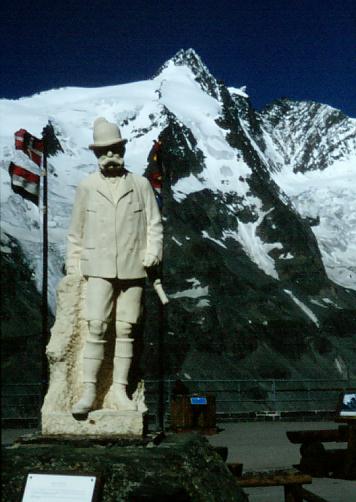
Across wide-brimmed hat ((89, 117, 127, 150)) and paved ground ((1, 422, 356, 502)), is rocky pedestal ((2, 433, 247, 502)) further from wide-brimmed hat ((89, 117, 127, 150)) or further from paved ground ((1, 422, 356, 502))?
wide-brimmed hat ((89, 117, 127, 150))

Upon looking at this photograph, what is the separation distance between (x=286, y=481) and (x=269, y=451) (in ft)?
19.2

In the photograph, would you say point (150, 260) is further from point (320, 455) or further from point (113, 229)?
point (320, 455)

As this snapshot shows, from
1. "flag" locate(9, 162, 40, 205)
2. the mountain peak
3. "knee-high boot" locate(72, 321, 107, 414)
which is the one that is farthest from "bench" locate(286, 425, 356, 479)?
the mountain peak

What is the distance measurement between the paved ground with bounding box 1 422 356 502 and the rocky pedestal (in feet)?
1.33

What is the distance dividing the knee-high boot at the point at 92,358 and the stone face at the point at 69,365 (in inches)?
6.9

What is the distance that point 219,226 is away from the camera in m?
92.9

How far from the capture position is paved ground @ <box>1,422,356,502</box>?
901cm

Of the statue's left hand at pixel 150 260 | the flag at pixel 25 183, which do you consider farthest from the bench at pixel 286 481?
the flag at pixel 25 183

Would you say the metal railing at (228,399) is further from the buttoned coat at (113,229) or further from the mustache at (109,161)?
the mustache at (109,161)

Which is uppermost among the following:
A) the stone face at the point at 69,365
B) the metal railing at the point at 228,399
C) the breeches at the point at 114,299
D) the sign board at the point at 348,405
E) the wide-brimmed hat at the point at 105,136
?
the wide-brimmed hat at the point at 105,136

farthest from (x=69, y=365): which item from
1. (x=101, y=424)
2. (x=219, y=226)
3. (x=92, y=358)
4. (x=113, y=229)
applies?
(x=219, y=226)

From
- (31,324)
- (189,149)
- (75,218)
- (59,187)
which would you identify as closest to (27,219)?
(59,187)

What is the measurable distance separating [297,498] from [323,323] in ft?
251

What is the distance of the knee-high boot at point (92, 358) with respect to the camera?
657 centimetres
